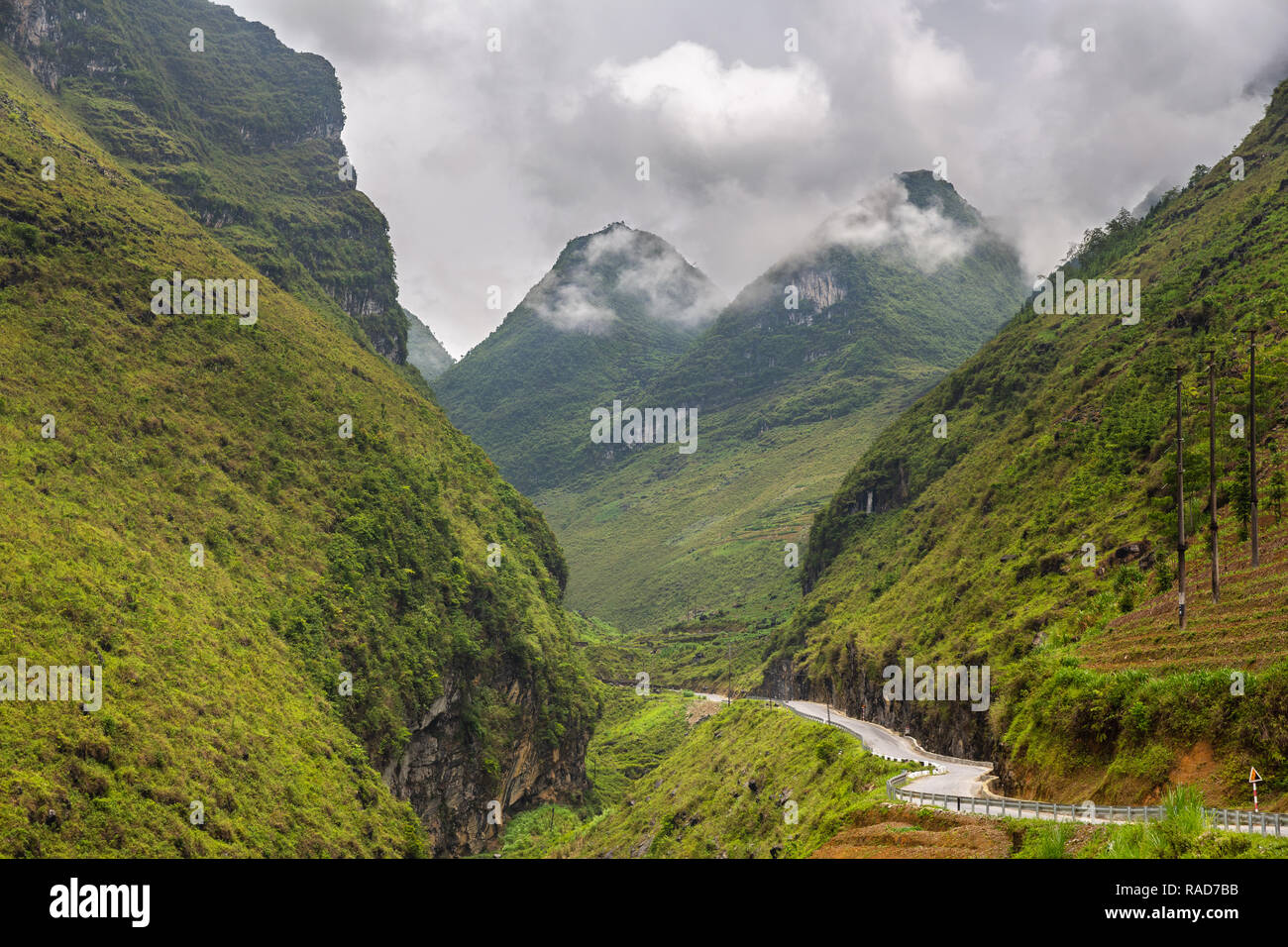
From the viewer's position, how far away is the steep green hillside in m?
148

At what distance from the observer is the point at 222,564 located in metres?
76.0

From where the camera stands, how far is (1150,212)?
13538cm

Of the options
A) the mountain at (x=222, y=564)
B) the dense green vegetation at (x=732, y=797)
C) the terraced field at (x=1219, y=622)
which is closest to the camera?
the terraced field at (x=1219, y=622)

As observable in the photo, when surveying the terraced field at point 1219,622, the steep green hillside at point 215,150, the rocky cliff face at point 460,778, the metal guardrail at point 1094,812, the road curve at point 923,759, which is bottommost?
the rocky cliff face at point 460,778

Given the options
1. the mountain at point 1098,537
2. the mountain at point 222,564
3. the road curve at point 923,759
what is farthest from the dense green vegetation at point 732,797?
the mountain at point 1098,537

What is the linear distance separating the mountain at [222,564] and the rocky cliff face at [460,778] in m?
0.33

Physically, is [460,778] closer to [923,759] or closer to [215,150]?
[923,759]

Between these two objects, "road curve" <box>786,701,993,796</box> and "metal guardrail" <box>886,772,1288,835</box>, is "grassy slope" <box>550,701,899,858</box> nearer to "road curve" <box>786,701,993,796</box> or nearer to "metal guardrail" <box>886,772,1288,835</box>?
"road curve" <box>786,701,993,796</box>

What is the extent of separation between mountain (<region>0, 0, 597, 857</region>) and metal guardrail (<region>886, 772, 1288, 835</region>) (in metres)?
36.6

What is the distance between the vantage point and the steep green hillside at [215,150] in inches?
5807

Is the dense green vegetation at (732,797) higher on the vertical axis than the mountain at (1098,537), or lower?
lower

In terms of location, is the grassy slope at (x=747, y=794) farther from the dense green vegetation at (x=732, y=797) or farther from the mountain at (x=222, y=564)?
the mountain at (x=222, y=564)

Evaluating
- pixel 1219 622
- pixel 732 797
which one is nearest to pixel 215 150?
pixel 732 797

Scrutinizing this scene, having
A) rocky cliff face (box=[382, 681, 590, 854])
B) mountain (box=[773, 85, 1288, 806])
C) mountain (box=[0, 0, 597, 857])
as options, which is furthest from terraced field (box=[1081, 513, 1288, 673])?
rocky cliff face (box=[382, 681, 590, 854])
